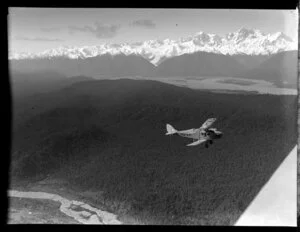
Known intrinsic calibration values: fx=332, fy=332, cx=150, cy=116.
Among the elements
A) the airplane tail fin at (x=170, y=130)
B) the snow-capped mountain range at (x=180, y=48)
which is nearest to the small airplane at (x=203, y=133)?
the airplane tail fin at (x=170, y=130)

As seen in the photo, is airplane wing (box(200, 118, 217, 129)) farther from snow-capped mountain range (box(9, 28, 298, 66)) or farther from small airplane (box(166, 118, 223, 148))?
snow-capped mountain range (box(9, 28, 298, 66))

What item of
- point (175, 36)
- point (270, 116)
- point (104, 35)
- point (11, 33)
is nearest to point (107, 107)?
point (104, 35)

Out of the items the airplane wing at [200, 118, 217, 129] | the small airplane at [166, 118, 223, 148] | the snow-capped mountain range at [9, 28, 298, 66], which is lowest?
the small airplane at [166, 118, 223, 148]

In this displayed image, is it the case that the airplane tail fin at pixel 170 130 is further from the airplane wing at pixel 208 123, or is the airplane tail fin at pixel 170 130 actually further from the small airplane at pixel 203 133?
the airplane wing at pixel 208 123

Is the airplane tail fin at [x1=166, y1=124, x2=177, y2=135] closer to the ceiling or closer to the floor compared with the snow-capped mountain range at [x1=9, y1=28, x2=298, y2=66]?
closer to the floor

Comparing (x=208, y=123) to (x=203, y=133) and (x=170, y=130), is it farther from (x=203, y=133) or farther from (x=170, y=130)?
(x=170, y=130)

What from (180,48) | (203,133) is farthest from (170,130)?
(180,48)

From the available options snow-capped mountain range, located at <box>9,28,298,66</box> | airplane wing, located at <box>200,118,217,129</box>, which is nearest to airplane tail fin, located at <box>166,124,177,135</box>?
airplane wing, located at <box>200,118,217,129</box>
